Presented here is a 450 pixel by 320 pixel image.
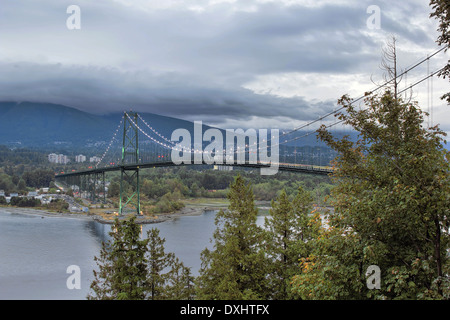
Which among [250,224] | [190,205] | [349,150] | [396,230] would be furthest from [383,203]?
[190,205]

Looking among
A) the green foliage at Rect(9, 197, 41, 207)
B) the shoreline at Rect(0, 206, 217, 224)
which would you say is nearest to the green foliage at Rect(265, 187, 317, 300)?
the shoreline at Rect(0, 206, 217, 224)

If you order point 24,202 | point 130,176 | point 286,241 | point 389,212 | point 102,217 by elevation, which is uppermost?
point 389,212

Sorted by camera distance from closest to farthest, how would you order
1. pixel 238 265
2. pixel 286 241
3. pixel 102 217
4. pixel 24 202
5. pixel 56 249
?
pixel 238 265, pixel 286 241, pixel 56 249, pixel 102 217, pixel 24 202

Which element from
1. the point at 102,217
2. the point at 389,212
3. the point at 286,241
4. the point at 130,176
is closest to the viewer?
the point at 389,212

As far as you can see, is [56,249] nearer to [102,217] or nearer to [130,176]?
[102,217]

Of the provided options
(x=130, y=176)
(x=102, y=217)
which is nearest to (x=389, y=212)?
(x=102, y=217)

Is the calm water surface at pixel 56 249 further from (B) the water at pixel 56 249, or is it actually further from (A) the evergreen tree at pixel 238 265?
(A) the evergreen tree at pixel 238 265

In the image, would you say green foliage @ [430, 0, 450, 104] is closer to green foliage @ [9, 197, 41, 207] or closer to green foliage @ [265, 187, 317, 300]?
green foliage @ [265, 187, 317, 300]

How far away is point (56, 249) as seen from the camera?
1927cm

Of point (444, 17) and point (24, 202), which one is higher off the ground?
point (444, 17)

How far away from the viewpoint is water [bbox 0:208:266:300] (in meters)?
13.1

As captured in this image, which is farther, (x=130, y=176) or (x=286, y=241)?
(x=130, y=176)
